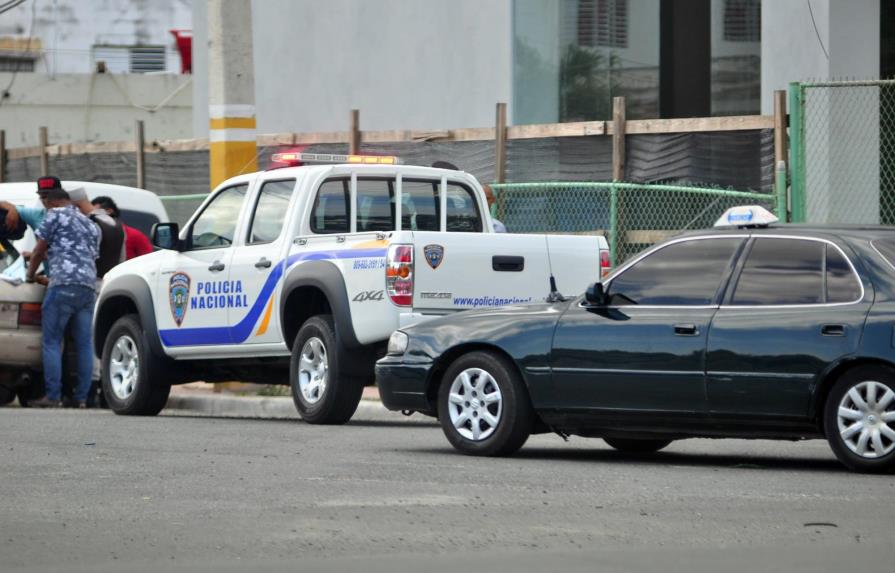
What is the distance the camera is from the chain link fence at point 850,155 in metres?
17.2

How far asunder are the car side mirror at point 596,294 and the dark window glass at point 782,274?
77 centimetres

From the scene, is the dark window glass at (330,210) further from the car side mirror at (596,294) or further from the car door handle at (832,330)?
the car door handle at (832,330)

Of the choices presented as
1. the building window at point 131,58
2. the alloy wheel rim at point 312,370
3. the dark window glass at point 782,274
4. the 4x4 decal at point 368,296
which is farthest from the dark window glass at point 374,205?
the building window at point 131,58

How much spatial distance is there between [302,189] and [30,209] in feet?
12.5

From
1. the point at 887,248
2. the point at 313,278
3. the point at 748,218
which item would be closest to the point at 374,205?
the point at 313,278

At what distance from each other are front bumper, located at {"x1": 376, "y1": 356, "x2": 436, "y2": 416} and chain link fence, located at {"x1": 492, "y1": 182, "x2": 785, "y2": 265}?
16.9ft

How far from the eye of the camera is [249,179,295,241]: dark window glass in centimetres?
1375

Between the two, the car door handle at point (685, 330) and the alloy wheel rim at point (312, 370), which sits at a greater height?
the car door handle at point (685, 330)

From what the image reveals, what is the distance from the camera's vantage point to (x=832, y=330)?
368 inches

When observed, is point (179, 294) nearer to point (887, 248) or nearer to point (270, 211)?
point (270, 211)

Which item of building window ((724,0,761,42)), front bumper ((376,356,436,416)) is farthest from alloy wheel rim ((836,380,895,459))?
building window ((724,0,761,42))

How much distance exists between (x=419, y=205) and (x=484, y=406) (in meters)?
3.81

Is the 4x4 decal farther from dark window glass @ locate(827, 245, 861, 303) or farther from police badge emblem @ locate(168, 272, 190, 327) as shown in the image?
dark window glass @ locate(827, 245, 861, 303)

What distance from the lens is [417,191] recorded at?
14031 millimetres
